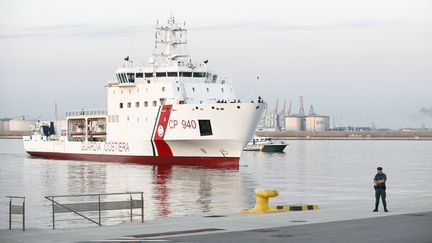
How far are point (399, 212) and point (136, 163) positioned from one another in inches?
2057

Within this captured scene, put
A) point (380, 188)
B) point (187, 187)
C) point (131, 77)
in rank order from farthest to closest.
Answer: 1. point (131, 77)
2. point (187, 187)
3. point (380, 188)

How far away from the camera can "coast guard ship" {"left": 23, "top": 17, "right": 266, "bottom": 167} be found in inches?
2598

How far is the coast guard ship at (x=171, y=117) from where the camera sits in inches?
2598

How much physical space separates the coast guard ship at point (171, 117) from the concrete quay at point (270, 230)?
41.3 meters

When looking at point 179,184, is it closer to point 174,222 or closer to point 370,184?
point 370,184

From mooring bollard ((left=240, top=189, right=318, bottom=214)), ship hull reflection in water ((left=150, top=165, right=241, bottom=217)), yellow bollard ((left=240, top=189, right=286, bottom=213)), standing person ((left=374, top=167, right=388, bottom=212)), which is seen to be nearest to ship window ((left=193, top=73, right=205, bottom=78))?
ship hull reflection in water ((left=150, top=165, right=241, bottom=217))

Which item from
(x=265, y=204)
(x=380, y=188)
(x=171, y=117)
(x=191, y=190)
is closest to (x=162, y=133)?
(x=171, y=117)

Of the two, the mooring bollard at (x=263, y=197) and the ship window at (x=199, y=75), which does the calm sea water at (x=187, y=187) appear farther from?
the ship window at (x=199, y=75)

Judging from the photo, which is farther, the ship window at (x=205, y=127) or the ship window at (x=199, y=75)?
the ship window at (x=199, y=75)

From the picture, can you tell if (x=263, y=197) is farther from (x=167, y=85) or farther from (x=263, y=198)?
(x=167, y=85)

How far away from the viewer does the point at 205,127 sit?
66.2 metres

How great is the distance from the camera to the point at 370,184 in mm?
51406

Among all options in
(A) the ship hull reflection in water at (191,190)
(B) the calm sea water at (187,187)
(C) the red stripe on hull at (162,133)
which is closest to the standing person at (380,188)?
(B) the calm sea water at (187,187)

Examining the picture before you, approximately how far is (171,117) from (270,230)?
48384 mm
